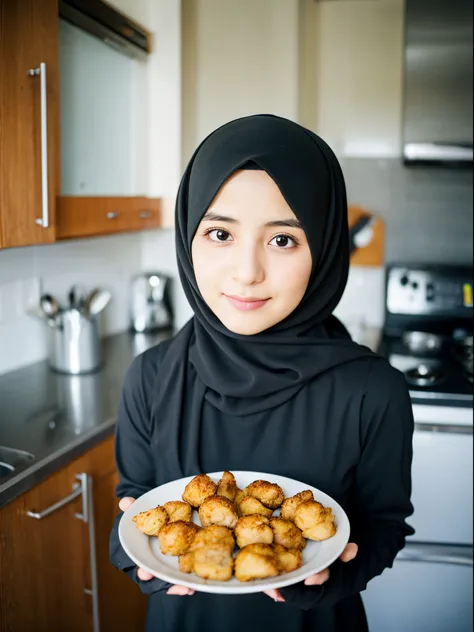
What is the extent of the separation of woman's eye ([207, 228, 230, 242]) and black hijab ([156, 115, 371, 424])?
0.08 ft

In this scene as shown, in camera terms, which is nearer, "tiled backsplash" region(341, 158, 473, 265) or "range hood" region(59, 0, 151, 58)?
"range hood" region(59, 0, 151, 58)

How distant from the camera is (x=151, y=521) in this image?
2.80 feet

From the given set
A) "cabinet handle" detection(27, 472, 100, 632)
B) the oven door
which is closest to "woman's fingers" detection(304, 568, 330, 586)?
"cabinet handle" detection(27, 472, 100, 632)

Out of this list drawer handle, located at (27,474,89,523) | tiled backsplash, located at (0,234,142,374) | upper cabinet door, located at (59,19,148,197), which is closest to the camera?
drawer handle, located at (27,474,89,523)

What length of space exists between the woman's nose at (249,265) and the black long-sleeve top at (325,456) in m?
0.21

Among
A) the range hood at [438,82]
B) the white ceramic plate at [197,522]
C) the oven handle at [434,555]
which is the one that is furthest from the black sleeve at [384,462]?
the range hood at [438,82]

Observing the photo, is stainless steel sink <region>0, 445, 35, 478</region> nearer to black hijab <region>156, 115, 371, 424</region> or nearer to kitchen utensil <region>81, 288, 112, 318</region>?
black hijab <region>156, 115, 371, 424</region>

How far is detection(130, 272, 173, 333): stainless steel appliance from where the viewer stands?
2.70 m

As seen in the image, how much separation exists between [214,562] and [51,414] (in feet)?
3.39

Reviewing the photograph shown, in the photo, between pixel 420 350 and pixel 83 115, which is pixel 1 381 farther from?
pixel 420 350

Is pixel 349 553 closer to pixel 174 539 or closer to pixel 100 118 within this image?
pixel 174 539

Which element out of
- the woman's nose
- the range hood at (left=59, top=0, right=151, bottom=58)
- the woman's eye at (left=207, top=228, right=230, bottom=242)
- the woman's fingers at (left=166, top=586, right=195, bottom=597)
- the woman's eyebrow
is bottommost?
the woman's fingers at (left=166, top=586, right=195, bottom=597)

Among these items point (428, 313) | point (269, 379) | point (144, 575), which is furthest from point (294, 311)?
point (428, 313)

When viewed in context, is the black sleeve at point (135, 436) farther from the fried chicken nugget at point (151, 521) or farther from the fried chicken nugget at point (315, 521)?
the fried chicken nugget at point (315, 521)
